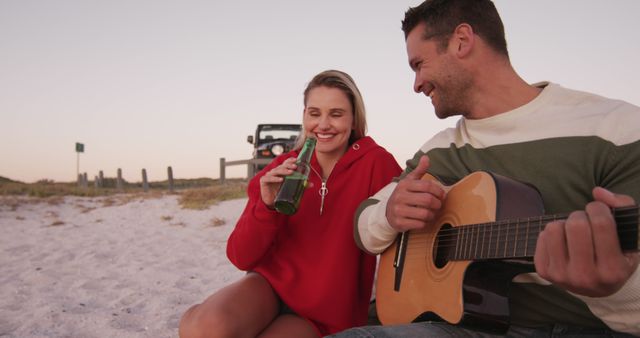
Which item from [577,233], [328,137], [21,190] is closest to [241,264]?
[328,137]

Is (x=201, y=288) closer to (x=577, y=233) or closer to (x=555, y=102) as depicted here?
(x=555, y=102)

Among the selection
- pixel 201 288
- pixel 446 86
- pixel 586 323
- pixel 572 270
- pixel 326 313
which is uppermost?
pixel 446 86

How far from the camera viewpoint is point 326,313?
2330 mm

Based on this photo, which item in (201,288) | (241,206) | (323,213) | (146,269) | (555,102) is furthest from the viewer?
(241,206)

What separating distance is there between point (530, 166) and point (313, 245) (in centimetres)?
114

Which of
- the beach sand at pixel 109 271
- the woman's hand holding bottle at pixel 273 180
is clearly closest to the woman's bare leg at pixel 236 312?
the woman's hand holding bottle at pixel 273 180

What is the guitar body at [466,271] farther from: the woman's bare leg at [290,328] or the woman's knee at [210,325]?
the woman's knee at [210,325]

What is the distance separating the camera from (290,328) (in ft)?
7.58

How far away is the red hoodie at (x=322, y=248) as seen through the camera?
2334 mm

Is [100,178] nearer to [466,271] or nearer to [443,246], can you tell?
[443,246]

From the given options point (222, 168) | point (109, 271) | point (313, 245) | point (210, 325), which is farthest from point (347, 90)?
point (222, 168)

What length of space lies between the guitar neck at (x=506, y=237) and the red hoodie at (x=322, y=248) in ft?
2.24

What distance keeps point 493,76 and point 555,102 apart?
38 cm

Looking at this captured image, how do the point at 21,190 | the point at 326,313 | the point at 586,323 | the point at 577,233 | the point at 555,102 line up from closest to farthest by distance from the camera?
1. the point at 577,233
2. the point at 586,323
3. the point at 555,102
4. the point at 326,313
5. the point at 21,190
